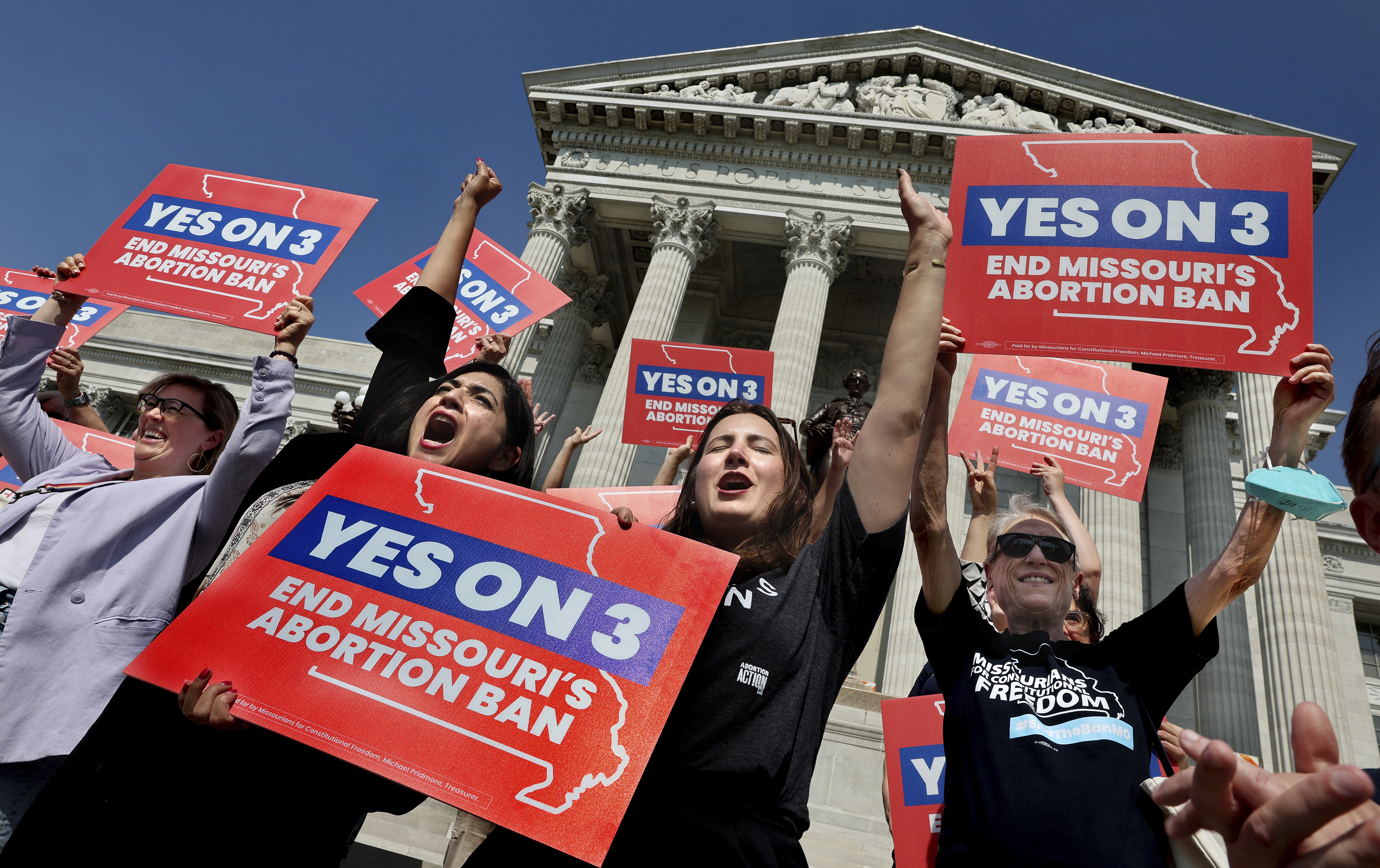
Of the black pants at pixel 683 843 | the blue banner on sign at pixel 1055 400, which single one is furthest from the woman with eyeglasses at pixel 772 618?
the blue banner on sign at pixel 1055 400

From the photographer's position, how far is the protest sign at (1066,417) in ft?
22.5

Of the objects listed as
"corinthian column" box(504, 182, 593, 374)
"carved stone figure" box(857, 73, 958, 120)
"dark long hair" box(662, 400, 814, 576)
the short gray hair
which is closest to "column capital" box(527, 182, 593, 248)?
"corinthian column" box(504, 182, 593, 374)

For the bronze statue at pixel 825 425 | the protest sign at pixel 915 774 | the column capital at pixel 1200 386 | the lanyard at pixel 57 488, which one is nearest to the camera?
the lanyard at pixel 57 488

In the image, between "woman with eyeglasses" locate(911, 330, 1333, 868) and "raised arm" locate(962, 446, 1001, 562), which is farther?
"raised arm" locate(962, 446, 1001, 562)

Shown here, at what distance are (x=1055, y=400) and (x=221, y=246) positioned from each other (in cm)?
680

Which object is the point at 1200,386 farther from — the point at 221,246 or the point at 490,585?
the point at 490,585

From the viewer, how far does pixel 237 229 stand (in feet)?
18.4

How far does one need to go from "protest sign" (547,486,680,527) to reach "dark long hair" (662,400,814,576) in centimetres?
170

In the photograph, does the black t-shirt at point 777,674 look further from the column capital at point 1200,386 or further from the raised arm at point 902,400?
the column capital at point 1200,386

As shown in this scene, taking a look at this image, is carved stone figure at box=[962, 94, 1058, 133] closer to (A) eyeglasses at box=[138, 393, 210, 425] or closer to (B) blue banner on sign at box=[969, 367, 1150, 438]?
(B) blue banner on sign at box=[969, 367, 1150, 438]

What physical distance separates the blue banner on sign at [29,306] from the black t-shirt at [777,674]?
8.92 metres

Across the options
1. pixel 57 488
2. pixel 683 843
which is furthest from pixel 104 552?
pixel 683 843

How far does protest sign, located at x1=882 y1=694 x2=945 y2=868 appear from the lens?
3.72 m

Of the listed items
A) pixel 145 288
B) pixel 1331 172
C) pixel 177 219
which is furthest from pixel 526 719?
pixel 1331 172
